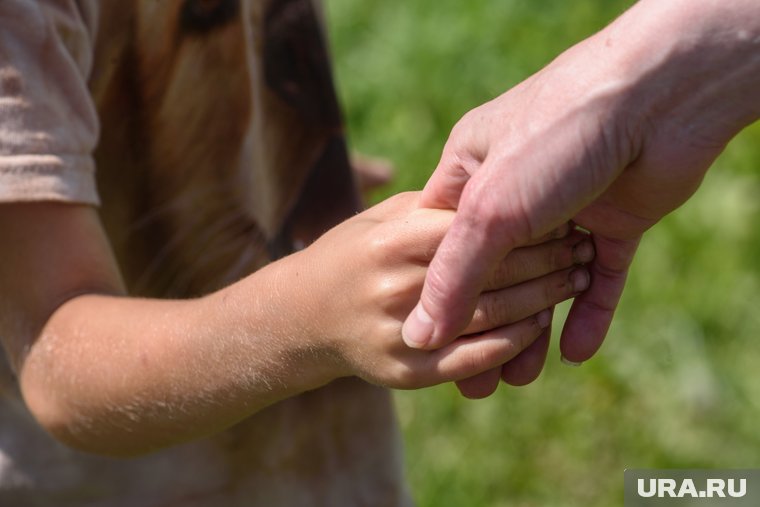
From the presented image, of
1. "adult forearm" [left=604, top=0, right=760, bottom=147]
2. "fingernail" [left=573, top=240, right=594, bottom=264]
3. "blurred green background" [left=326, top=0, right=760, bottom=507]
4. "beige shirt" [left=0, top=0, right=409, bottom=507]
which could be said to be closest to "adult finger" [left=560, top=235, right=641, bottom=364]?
"fingernail" [left=573, top=240, right=594, bottom=264]

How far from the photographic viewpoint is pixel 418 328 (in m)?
0.79

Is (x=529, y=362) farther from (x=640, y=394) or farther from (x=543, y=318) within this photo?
(x=640, y=394)

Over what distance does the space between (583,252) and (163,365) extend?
1.21 ft

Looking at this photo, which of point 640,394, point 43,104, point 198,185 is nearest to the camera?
point 43,104

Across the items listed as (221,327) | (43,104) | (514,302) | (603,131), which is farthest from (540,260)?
(43,104)

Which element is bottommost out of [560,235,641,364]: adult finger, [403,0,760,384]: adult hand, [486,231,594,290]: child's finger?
[560,235,641,364]: adult finger

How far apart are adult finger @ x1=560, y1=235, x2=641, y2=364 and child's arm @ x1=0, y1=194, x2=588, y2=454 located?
0.03m

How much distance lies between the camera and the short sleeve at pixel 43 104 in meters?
0.88

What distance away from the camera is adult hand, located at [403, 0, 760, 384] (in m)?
0.69

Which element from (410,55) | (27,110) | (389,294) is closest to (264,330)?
(389,294)

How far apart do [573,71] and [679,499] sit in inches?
51.6

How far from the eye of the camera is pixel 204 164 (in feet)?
3.75

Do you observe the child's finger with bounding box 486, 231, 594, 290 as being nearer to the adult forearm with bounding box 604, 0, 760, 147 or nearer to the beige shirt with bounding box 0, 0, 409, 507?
the adult forearm with bounding box 604, 0, 760, 147

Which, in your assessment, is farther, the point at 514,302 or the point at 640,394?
the point at 640,394
